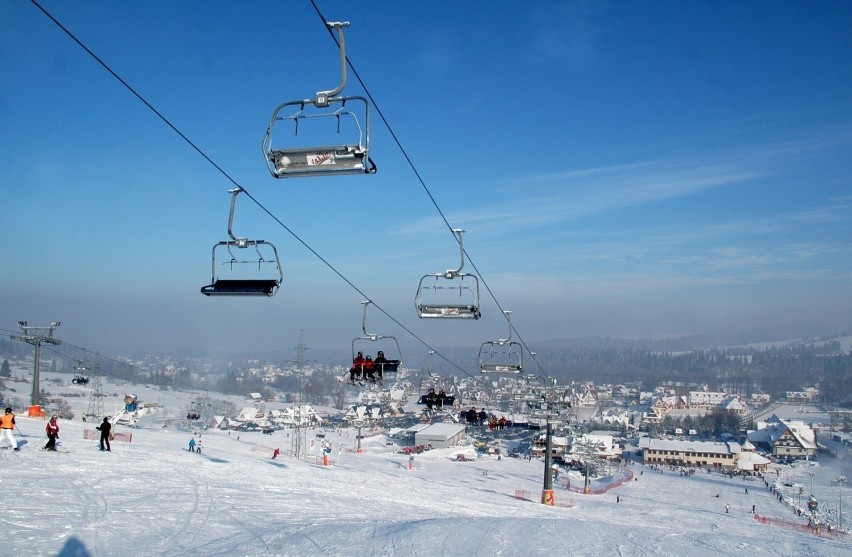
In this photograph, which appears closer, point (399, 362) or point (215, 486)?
point (215, 486)

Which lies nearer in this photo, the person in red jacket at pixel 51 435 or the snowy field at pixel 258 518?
the snowy field at pixel 258 518

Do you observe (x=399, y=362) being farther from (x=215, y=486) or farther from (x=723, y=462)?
(x=723, y=462)

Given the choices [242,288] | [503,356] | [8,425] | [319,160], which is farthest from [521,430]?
[319,160]

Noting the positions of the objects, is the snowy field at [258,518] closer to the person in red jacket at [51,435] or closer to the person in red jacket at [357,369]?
the person in red jacket at [51,435]

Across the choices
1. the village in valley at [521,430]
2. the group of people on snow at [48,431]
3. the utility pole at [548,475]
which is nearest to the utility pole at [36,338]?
the village in valley at [521,430]

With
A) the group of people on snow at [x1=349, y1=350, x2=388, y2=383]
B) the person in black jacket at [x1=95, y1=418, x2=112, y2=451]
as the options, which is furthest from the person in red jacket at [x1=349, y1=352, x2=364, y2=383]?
the person in black jacket at [x1=95, y1=418, x2=112, y2=451]

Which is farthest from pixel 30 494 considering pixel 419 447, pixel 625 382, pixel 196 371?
pixel 625 382

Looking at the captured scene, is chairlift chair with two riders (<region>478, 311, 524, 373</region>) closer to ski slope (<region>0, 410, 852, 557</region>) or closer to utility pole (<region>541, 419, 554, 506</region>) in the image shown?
ski slope (<region>0, 410, 852, 557</region>)

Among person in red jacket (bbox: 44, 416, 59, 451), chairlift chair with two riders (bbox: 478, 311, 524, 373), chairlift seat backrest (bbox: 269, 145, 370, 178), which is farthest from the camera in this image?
chairlift chair with two riders (bbox: 478, 311, 524, 373)
